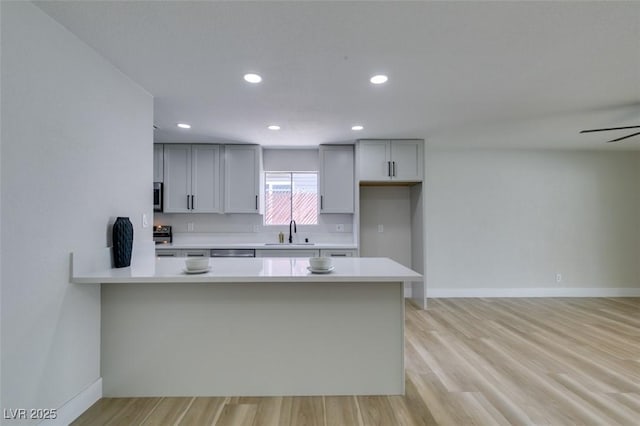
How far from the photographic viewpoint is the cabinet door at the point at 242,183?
14.7ft

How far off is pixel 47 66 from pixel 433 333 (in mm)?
3880

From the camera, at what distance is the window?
4879 mm

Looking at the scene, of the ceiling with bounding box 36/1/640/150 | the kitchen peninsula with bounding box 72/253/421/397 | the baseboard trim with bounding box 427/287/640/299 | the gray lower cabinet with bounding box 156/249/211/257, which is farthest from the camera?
the baseboard trim with bounding box 427/287/640/299

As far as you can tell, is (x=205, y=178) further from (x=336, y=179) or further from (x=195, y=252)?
(x=336, y=179)

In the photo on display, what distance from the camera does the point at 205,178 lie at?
14.6 ft

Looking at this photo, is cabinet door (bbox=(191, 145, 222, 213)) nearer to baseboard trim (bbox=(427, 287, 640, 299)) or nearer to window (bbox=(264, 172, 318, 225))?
window (bbox=(264, 172, 318, 225))

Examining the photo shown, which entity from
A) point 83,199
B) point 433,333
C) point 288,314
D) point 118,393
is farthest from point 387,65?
point 118,393

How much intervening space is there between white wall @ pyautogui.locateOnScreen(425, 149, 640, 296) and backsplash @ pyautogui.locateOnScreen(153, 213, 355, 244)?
1498 mm

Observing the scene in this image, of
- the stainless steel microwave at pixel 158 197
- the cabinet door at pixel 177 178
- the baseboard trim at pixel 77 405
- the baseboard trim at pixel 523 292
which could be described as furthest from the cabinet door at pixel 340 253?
the baseboard trim at pixel 77 405

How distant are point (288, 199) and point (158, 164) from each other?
1.97 m

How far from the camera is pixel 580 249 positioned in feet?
16.3

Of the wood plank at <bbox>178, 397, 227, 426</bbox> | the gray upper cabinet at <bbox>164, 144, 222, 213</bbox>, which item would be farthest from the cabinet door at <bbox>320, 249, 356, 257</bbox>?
the wood plank at <bbox>178, 397, 227, 426</bbox>

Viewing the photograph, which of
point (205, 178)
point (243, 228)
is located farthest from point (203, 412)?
point (205, 178)

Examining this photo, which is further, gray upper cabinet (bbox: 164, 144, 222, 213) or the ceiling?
gray upper cabinet (bbox: 164, 144, 222, 213)
